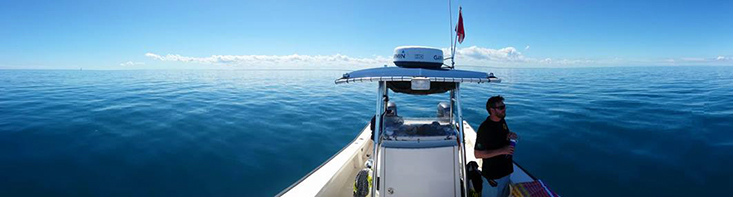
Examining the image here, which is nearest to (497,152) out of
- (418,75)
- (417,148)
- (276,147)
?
(417,148)

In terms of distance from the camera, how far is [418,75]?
3.44 meters

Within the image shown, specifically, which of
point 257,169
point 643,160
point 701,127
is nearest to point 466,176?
point 257,169

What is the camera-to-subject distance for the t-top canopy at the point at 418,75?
3441 mm

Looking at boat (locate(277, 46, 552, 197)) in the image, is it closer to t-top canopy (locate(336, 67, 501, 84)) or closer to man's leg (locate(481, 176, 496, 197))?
t-top canopy (locate(336, 67, 501, 84))

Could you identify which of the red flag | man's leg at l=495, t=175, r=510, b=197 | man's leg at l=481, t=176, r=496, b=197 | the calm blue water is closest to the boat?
man's leg at l=495, t=175, r=510, b=197

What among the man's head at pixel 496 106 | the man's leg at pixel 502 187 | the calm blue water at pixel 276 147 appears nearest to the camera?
the man's head at pixel 496 106

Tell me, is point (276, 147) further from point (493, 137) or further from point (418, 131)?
point (493, 137)

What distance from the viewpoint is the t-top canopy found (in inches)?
135

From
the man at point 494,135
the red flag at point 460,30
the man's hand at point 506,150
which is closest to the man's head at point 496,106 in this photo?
the man at point 494,135

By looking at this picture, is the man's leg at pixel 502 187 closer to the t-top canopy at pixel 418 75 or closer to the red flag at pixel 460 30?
the t-top canopy at pixel 418 75

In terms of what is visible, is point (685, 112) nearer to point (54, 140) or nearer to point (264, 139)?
point (264, 139)

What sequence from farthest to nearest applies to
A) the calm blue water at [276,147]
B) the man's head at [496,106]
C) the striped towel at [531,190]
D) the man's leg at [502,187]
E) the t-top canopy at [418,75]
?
the calm blue water at [276,147] < the man's leg at [502,187] < the t-top canopy at [418,75] < the striped towel at [531,190] < the man's head at [496,106]

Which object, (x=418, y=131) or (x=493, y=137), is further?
(x=418, y=131)

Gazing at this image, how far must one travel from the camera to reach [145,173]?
6.99 m
